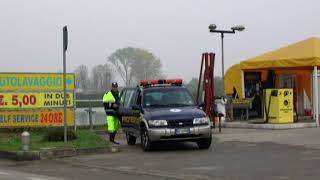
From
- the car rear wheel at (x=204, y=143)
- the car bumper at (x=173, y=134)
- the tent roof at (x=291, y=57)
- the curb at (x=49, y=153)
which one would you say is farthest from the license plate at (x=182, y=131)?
the tent roof at (x=291, y=57)

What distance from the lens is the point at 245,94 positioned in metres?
29.4

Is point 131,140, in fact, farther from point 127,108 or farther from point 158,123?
point 158,123

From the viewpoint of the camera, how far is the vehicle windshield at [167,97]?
17.9 m

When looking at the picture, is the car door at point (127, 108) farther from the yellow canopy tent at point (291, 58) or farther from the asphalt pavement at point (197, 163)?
the yellow canopy tent at point (291, 58)

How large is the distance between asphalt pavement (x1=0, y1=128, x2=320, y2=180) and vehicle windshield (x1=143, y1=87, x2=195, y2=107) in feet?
4.29

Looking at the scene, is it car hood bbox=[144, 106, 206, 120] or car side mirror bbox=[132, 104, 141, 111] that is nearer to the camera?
car hood bbox=[144, 106, 206, 120]

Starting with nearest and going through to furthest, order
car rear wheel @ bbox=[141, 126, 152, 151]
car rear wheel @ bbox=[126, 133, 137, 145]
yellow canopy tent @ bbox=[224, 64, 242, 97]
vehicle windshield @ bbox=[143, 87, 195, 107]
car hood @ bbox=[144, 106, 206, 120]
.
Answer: car hood @ bbox=[144, 106, 206, 120]
car rear wheel @ bbox=[141, 126, 152, 151]
vehicle windshield @ bbox=[143, 87, 195, 107]
car rear wheel @ bbox=[126, 133, 137, 145]
yellow canopy tent @ bbox=[224, 64, 242, 97]

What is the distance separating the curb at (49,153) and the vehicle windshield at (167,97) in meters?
1.81

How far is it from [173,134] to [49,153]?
3401 millimetres

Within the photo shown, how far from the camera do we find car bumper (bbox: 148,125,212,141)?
1670 cm

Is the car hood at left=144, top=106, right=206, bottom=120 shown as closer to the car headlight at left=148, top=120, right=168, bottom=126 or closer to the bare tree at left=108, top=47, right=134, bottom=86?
the car headlight at left=148, top=120, right=168, bottom=126

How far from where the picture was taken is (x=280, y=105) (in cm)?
2348

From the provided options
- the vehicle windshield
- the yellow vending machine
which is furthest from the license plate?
the yellow vending machine

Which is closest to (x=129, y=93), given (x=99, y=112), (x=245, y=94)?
(x=99, y=112)
